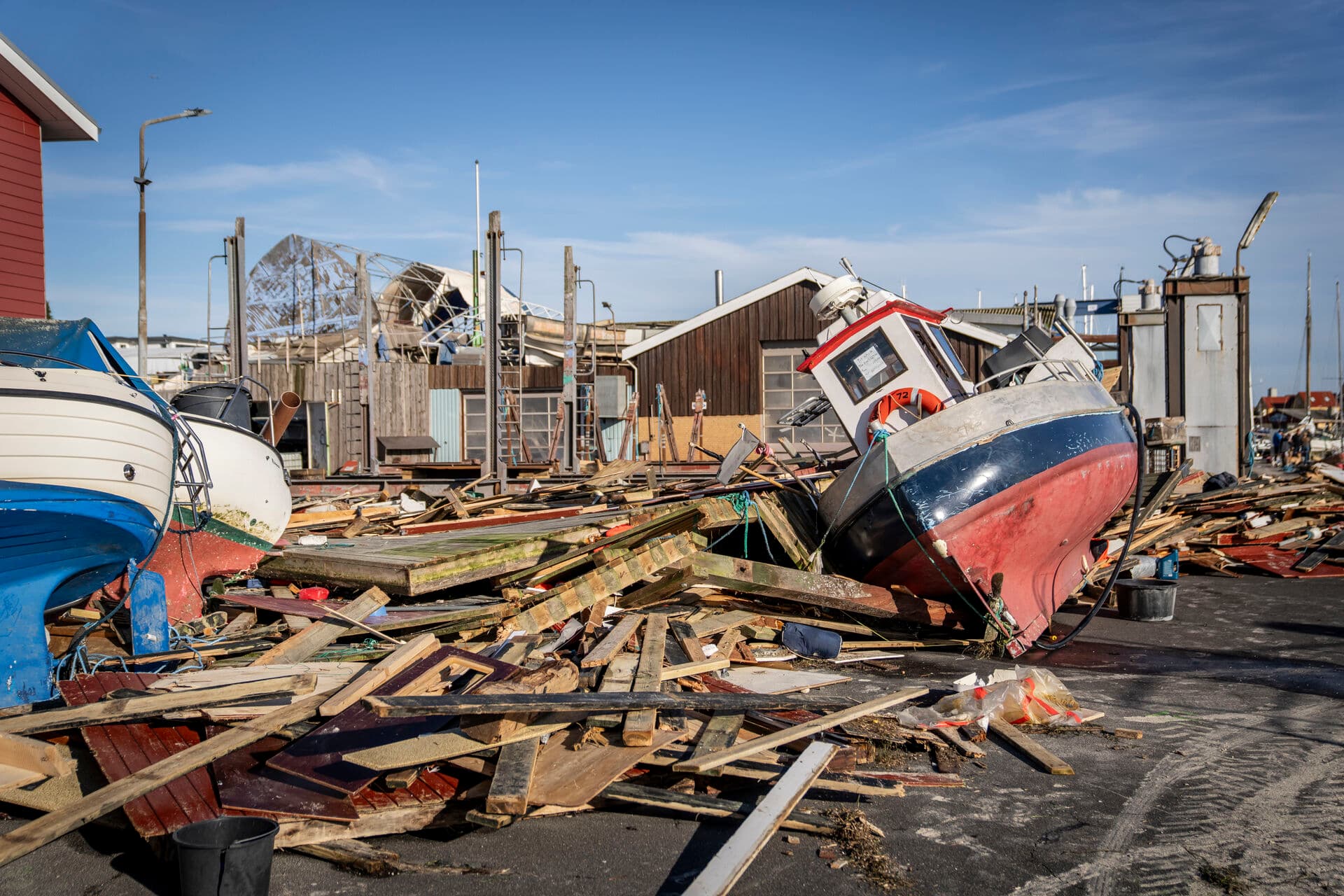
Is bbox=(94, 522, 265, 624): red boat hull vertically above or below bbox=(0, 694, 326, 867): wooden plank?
above

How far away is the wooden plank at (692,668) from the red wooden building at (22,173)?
1137cm

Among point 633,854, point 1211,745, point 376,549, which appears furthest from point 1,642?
point 1211,745

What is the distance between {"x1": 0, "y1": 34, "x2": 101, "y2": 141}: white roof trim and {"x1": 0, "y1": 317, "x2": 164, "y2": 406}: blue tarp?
7737mm

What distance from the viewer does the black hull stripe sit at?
786 centimetres

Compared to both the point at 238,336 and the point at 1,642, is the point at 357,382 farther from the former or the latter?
the point at 1,642

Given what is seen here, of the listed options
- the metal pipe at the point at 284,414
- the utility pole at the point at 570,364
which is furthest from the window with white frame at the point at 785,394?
the metal pipe at the point at 284,414

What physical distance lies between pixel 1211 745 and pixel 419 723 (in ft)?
14.2

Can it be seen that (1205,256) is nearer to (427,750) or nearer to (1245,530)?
(1245,530)

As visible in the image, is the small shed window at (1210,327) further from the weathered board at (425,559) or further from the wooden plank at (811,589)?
the weathered board at (425,559)

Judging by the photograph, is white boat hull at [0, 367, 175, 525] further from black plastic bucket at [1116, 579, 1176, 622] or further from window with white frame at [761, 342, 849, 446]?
window with white frame at [761, 342, 849, 446]

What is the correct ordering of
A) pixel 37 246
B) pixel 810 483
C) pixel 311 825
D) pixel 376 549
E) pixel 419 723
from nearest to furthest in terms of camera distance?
pixel 311 825, pixel 419 723, pixel 376 549, pixel 810 483, pixel 37 246

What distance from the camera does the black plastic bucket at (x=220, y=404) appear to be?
31.2ft

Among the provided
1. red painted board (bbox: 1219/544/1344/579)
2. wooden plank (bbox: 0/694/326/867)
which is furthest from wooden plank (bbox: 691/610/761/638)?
red painted board (bbox: 1219/544/1344/579)

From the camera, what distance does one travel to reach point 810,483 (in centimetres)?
1055
